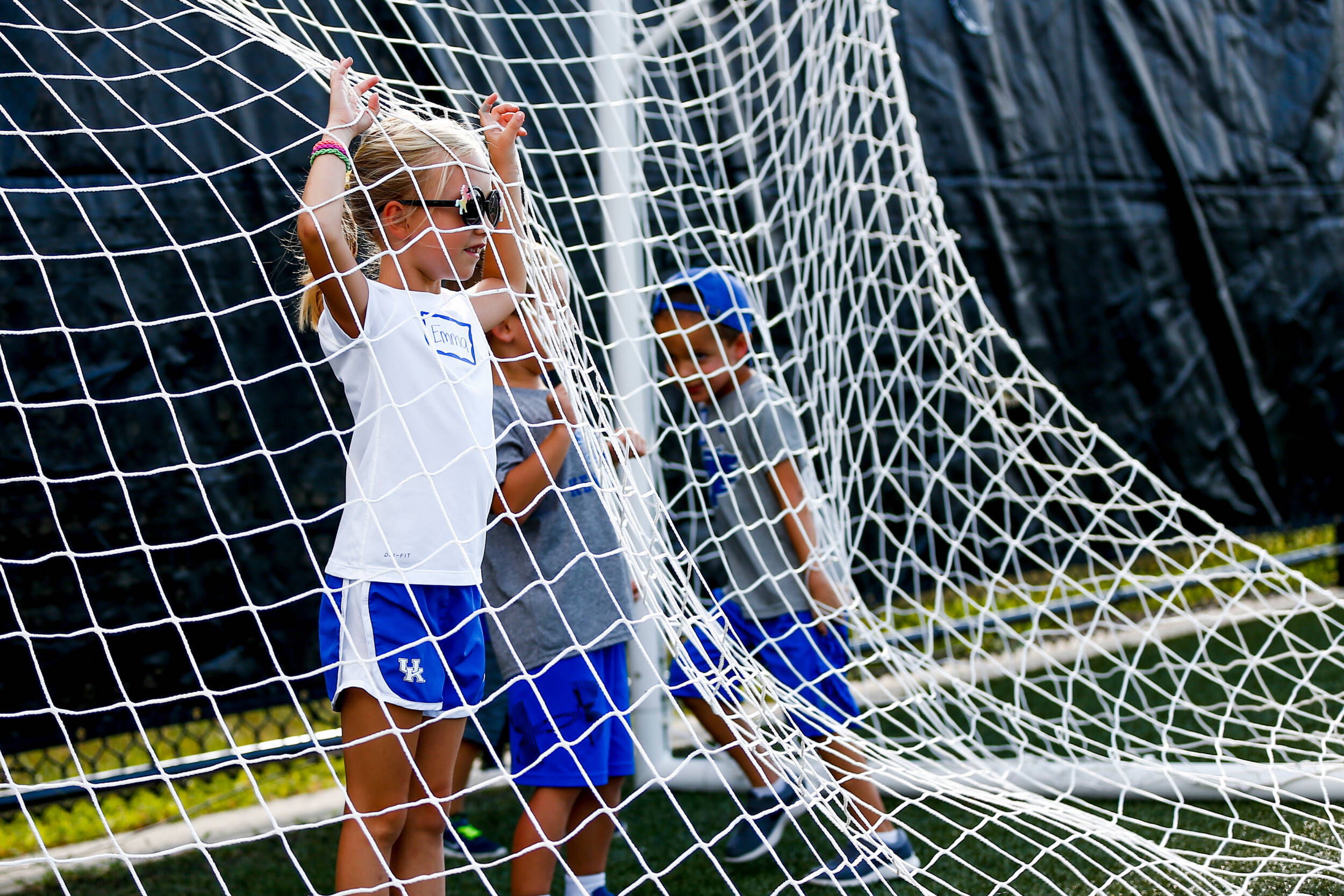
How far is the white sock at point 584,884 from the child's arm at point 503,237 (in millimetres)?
797

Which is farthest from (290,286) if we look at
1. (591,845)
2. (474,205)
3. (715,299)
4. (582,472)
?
(591,845)

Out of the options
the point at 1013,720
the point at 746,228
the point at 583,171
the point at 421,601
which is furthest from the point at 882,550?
the point at 421,601

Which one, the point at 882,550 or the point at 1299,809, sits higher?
the point at 882,550

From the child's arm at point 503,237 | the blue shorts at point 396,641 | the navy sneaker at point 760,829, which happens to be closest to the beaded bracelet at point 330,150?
the child's arm at point 503,237

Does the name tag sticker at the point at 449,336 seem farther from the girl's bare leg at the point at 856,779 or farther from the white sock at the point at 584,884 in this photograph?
the girl's bare leg at the point at 856,779

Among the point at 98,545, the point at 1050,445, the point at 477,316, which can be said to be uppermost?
the point at 477,316

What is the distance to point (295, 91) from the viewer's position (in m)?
2.42

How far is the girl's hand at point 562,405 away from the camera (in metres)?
1.63

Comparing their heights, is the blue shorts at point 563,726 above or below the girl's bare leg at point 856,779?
above

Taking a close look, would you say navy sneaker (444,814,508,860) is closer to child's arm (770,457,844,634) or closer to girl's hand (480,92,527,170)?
child's arm (770,457,844,634)

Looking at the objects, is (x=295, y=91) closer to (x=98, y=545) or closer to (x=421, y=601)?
(x=98, y=545)

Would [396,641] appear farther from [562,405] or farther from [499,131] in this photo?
[499,131]

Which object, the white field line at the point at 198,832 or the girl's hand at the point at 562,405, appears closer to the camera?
the girl's hand at the point at 562,405

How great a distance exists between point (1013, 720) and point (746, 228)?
1.31 metres
